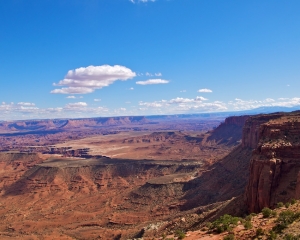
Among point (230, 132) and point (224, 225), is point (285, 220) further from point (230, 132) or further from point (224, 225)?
point (230, 132)

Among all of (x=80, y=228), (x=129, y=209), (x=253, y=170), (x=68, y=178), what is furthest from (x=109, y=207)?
(x=253, y=170)

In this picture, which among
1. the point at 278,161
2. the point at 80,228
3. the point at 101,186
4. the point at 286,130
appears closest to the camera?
the point at 278,161

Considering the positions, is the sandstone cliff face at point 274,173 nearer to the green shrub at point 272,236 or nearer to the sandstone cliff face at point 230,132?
the green shrub at point 272,236

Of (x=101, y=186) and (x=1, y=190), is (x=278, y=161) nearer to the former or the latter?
(x=101, y=186)

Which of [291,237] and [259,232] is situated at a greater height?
[291,237]

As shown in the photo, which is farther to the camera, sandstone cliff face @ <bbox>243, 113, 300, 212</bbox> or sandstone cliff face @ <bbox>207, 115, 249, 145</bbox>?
sandstone cliff face @ <bbox>207, 115, 249, 145</bbox>

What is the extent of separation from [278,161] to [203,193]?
31.6m

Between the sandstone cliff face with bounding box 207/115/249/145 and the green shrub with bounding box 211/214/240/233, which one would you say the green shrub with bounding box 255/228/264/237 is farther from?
the sandstone cliff face with bounding box 207/115/249/145

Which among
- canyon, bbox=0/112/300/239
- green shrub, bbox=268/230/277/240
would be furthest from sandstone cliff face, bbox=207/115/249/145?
green shrub, bbox=268/230/277/240

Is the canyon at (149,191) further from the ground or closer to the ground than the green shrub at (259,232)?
closer to the ground

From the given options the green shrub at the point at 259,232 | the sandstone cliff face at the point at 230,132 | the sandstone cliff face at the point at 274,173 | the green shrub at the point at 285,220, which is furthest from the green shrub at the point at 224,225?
the sandstone cliff face at the point at 230,132

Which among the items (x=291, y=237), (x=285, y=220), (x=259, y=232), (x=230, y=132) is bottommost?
(x=230, y=132)

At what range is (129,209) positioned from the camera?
6519 cm

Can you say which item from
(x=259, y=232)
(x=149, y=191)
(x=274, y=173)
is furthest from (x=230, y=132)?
(x=259, y=232)
